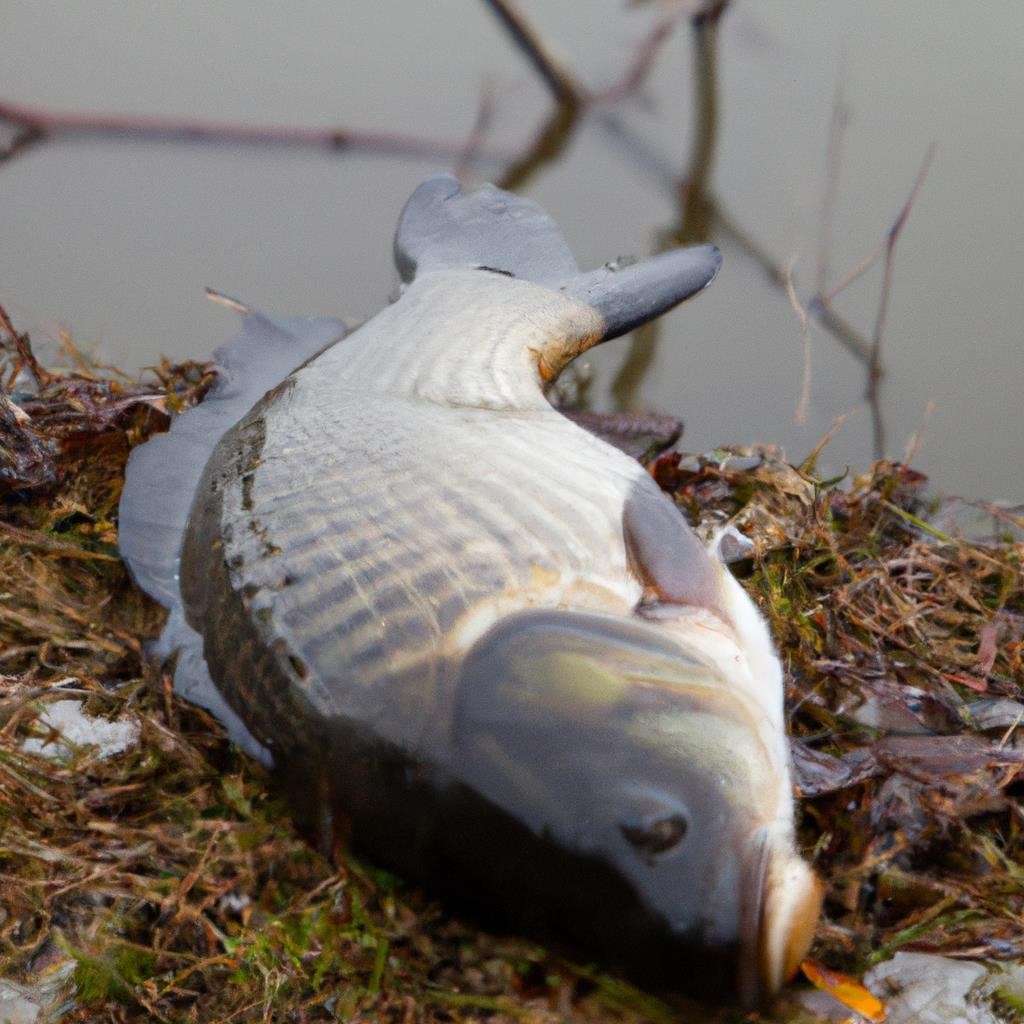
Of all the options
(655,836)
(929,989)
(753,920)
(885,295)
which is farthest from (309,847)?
(885,295)

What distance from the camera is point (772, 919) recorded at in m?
1.87

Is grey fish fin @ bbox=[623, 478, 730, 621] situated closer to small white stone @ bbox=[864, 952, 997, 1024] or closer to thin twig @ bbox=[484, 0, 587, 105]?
small white stone @ bbox=[864, 952, 997, 1024]

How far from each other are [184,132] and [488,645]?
3.94m

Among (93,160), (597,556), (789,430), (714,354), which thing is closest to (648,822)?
(597,556)

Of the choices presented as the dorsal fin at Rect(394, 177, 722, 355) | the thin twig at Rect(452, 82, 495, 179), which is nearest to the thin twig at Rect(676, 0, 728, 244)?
the thin twig at Rect(452, 82, 495, 179)

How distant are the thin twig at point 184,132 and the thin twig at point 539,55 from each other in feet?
2.53

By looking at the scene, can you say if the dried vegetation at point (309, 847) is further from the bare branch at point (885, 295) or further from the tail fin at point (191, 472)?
the bare branch at point (885, 295)

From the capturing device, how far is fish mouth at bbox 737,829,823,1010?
73.0 inches

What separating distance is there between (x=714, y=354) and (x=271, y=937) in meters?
3.09

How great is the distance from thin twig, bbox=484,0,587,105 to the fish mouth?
14.3 ft

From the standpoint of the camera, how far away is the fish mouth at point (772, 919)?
6.08 ft

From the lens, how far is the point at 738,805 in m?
1.89

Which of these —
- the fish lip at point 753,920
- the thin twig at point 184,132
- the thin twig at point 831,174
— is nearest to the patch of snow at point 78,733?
the fish lip at point 753,920

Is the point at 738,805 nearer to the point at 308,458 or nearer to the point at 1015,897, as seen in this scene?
the point at 1015,897
